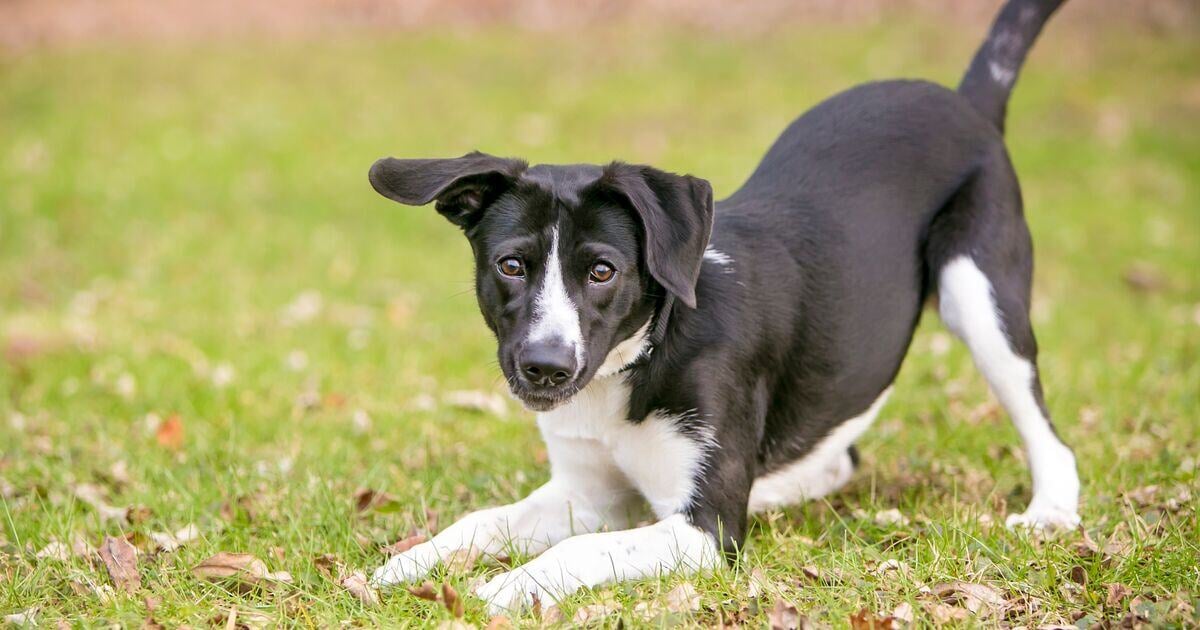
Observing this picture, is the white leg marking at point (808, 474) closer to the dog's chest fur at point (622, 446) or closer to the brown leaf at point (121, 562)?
the dog's chest fur at point (622, 446)

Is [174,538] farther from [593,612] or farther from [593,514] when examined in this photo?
[593,612]

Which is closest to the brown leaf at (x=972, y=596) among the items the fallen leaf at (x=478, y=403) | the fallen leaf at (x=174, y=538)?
the fallen leaf at (x=174, y=538)

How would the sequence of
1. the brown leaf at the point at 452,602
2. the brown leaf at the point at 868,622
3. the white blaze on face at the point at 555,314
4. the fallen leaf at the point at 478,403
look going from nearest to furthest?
1. the brown leaf at the point at 868,622
2. the brown leaf at the point at 452,602
3. the white blaze on face at the point at 555,314
4. the fallen leaf at the point at 478,403

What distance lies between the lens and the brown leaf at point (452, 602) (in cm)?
334

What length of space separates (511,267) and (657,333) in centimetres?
52

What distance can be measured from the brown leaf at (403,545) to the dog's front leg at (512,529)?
10cm

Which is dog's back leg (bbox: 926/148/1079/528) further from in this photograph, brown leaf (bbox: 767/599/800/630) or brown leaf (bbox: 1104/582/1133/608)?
brown leaf (bbox: 767/599/800/630)

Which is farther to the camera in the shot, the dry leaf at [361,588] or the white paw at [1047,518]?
the white paw at [1047,518]

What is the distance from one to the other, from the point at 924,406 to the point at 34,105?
36.3 feet

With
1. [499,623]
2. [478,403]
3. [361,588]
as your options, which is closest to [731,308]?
[499,623]

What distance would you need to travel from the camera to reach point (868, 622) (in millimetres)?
3113

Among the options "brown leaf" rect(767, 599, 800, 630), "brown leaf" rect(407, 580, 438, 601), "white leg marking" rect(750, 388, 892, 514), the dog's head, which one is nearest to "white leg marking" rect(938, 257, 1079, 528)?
"white leg marking" rect(750, 388, 892, 514)

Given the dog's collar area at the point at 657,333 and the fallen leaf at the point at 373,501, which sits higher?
the dog's collar area at the point at 657,333

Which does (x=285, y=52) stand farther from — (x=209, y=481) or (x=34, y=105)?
(x=209, y=481)
